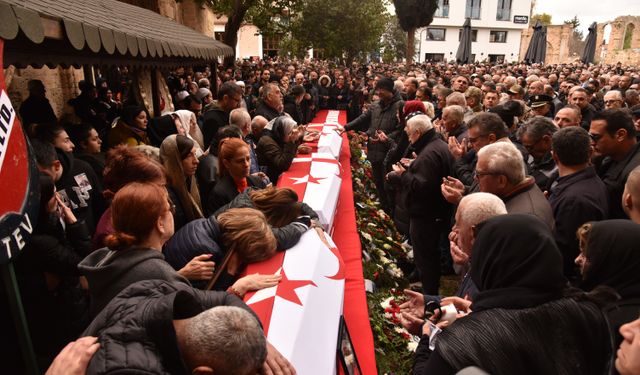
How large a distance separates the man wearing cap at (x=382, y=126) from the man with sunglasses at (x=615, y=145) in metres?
2.81

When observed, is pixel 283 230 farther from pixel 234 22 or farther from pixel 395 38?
pixel 395 38

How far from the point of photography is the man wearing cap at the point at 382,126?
19.9ft

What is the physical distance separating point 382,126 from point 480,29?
47.5m

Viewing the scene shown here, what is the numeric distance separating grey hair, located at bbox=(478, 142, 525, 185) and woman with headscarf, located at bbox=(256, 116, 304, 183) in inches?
89.7

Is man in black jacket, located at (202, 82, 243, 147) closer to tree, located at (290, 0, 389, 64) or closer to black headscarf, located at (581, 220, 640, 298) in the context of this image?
black headscarf, located at (581, 220, 640, 298)

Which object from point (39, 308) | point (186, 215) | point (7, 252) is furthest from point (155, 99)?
point (7, 252)

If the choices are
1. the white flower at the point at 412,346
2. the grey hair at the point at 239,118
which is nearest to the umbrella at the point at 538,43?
the grey hair at the point at 239,118

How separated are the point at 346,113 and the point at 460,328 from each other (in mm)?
10342

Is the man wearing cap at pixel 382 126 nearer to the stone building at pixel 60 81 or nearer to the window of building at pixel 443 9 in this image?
the stone building at pixel 60 81

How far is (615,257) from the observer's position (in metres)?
1.61

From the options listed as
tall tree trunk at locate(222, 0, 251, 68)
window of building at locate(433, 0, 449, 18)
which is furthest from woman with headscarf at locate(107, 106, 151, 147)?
window of building at locate(433, 0, 449, 18)

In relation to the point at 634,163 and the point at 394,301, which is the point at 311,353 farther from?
the point at 634,163

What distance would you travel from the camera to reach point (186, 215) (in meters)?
2.90

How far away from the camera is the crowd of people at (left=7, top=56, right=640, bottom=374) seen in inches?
51.6
